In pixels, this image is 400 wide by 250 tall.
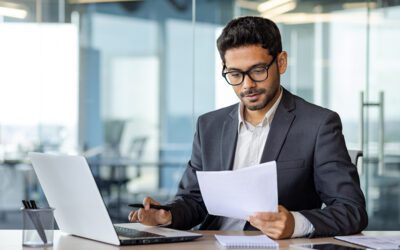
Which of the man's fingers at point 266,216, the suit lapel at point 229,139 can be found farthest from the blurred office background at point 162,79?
the man's fingers at point 266,216

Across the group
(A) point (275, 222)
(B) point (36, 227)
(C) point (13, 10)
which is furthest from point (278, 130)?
(C) point (13, 10)

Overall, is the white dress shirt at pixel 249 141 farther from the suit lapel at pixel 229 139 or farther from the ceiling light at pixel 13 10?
the ceiling light at pixel 13 10

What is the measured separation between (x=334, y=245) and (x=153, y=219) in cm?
69

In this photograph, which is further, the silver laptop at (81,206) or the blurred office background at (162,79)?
the blurred office background at (162,79)

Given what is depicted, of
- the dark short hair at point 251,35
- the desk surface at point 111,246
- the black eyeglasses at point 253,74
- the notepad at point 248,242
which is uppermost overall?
the dark short hair at point 251,35

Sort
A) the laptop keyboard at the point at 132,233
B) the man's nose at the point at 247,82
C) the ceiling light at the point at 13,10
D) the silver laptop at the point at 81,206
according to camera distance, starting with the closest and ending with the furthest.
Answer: the silver laptop at the point at 81,206 → the laptop keyboard at the point at 132,233 → the man's nose at the point at 247,82 → the ceiling light at the point at 13,10

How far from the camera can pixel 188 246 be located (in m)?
2.59

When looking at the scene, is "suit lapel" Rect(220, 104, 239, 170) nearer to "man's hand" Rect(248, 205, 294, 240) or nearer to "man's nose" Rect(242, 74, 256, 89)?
"man's nose" Rect(242, 74, 256, 89)

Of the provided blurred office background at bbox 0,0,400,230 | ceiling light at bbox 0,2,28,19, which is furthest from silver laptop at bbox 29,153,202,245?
ceiling light at bbox 0,2,28,19

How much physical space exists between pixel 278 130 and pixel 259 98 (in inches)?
5.7

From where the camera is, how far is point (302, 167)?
118 inches

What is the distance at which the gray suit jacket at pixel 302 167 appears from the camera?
2836 mm

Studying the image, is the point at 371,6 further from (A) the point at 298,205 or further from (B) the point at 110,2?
(A) the point at 298,205

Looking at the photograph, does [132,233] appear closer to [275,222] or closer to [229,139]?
[275,222]
